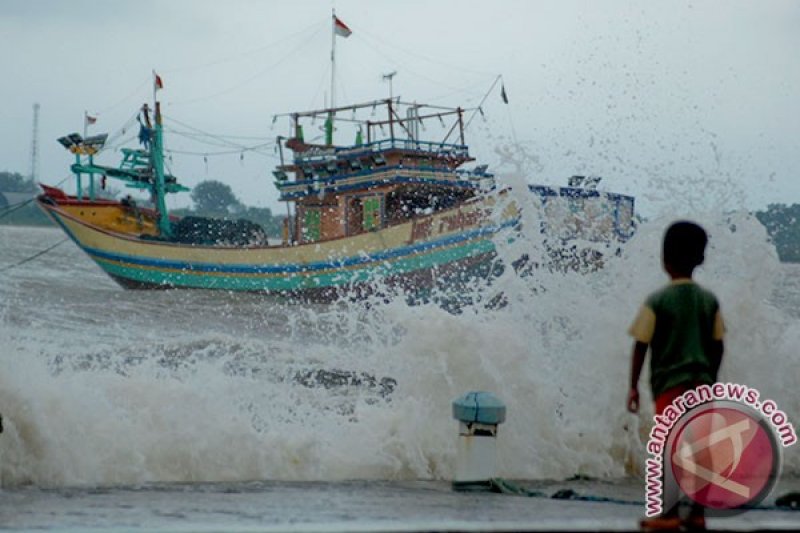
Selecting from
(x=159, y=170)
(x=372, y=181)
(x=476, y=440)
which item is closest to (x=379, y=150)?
(x=372, y=181)

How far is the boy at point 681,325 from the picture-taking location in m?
4.53

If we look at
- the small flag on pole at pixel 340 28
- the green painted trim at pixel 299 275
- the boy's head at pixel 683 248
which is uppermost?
the small flag on pole at pixel 340 28

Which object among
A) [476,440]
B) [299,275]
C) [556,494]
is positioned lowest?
[556,494]

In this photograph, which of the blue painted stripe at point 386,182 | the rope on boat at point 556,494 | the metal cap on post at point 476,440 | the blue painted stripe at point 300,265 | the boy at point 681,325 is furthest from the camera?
the blue painted stripe at point 386,182

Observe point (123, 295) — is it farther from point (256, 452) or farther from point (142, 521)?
point (142, 521)

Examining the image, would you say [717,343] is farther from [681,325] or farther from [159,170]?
[159,170]

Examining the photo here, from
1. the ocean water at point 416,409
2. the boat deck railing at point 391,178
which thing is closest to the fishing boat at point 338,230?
the boat deck railing at point 391,178

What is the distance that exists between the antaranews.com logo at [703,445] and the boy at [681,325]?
0.08 m

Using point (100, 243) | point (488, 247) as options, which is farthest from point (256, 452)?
point (100, 243)

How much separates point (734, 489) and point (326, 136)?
114ft

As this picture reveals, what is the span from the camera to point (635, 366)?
4.63 meters

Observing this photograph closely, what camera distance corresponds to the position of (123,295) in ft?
131

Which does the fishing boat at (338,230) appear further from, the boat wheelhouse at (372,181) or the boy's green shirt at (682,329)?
the boy's green shirt at (682,329)

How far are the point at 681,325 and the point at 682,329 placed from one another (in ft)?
0.06
